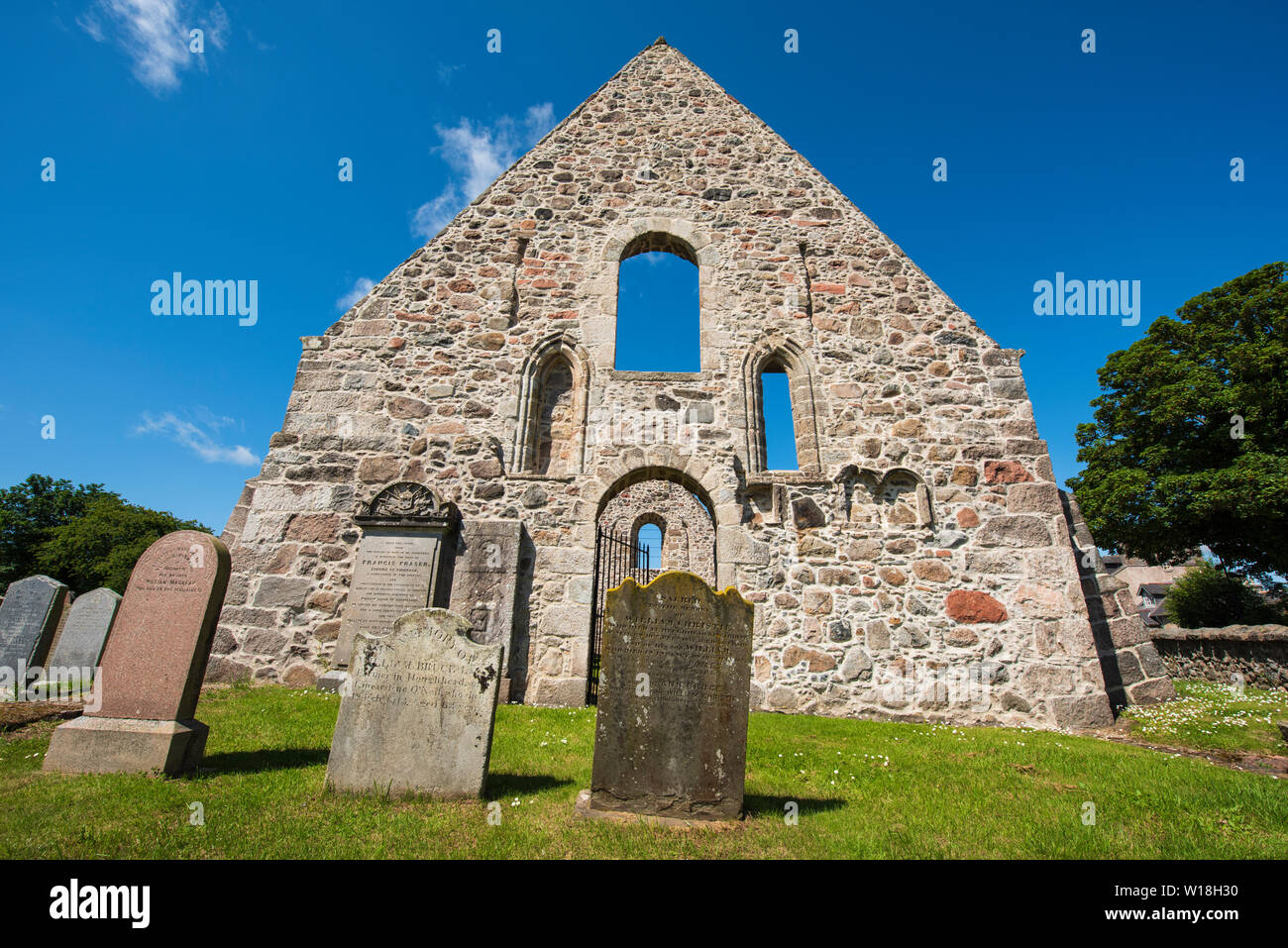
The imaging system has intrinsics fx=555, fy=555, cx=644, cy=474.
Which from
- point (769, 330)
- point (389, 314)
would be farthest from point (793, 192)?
point (389, 314)

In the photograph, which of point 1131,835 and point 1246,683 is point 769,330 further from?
point 1246,683

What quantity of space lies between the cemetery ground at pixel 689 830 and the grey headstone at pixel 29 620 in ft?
14.5

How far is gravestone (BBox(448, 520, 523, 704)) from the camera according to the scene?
7.55 meters

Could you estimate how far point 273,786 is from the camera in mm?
3850

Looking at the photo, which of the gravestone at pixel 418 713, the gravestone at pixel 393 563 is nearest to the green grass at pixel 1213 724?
the gravestone at pixel 418 713

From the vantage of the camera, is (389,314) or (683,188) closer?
(389,314)

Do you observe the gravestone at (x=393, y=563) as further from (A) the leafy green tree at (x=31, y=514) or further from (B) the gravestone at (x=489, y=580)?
(A) the leafy green tree at (x=31, y=514)

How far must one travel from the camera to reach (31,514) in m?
28.4

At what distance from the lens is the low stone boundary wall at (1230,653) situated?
11195 mm

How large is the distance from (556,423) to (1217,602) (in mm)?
22229

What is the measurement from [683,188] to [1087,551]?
888 cm

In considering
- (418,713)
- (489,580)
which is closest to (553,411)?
(489,580)

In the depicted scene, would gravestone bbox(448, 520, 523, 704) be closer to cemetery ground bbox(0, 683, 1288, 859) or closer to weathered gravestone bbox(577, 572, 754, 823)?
cemetery ground bbox(0, 683, 1288, 859)

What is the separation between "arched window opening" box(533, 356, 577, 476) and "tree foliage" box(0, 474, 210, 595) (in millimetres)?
24017
